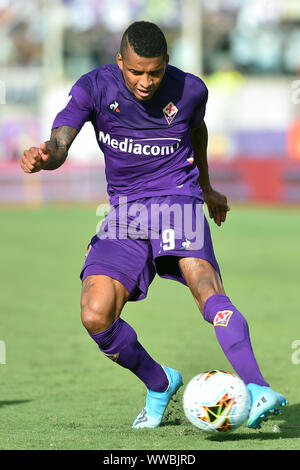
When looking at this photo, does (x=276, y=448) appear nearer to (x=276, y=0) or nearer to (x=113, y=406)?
(x=113, y=406)

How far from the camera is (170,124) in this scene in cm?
552

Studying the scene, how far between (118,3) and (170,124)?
103 ft

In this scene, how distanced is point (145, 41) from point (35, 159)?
927 mm

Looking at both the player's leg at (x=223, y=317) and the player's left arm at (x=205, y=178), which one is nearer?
the player's leg at (x=223, y=317)

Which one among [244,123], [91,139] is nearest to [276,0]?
[244,123]

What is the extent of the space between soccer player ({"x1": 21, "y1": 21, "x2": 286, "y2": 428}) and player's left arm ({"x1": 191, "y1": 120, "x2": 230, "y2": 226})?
0.55ft

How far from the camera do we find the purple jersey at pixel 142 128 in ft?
18.0

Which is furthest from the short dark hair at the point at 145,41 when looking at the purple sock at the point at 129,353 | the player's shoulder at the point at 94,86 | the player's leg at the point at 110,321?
the purple sock at the point at 129,353

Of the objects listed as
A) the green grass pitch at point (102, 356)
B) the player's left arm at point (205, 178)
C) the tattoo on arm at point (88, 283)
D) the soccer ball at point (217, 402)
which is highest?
the player's left arm at point (205, 178)

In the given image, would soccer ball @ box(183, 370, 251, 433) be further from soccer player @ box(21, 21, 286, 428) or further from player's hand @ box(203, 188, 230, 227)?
player's hand @ box(203, 188, 230, 227)

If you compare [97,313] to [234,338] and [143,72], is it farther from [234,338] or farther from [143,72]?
[143,72]

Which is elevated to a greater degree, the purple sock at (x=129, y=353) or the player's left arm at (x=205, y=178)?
the player's left arm at (x=205, y=178)

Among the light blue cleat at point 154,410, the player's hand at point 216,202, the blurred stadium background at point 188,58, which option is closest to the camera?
the light blue cleat at point 154,410

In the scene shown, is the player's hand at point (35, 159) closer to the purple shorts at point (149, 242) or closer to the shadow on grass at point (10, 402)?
the purple shorts at point (149, 242)
